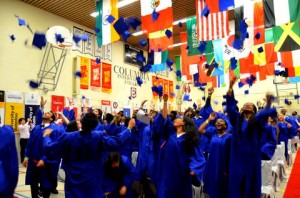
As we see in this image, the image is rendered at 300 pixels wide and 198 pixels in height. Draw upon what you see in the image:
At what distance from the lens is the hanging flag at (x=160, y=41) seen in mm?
10359

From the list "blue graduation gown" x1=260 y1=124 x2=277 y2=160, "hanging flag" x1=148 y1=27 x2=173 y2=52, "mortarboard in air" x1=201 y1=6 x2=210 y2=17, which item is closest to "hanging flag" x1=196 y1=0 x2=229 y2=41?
"mortarboard in air" x1=201 y1=6 x2=210 y2=17

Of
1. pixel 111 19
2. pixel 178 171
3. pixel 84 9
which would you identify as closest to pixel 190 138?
pixel 178 171

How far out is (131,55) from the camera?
17922mm

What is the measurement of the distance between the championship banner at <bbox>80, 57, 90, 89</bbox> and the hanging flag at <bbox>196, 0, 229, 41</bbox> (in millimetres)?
6728

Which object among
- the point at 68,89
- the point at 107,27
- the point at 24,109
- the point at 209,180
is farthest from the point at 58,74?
the point at 209,180

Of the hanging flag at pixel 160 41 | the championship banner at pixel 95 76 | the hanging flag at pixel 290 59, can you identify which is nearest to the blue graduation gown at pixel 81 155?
the hanging flag at pixel 160 41

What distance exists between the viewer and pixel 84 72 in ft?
47.7

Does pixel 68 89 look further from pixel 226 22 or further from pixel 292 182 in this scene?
pixel 292 182

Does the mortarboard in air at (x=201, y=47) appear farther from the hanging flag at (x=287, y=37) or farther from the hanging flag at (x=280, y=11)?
the hanging flag at (x=280, y=11)

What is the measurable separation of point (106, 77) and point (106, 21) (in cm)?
595

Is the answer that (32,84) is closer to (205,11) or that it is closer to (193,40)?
(193,40)

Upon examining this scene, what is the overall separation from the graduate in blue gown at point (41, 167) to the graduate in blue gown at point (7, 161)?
2.21 meters

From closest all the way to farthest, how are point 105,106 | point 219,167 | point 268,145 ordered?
1. point 219,167
2. point 268,145
3. point 105,106

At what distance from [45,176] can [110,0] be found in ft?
22.6
